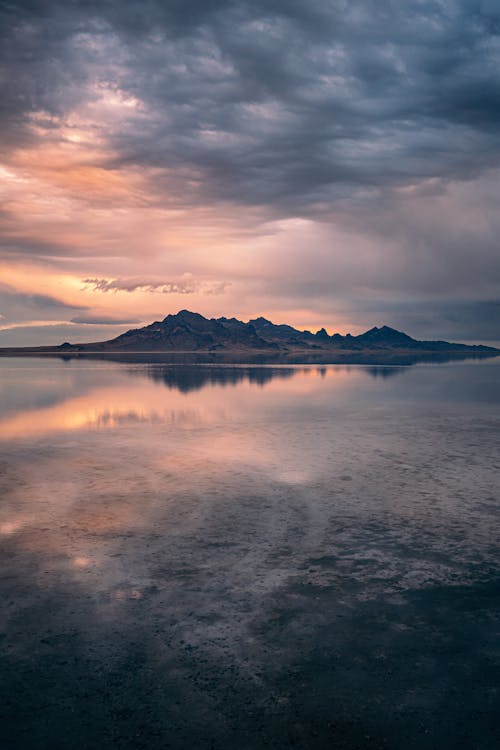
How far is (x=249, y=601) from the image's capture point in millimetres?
11094

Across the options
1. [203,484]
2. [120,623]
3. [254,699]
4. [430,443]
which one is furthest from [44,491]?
[430,443]

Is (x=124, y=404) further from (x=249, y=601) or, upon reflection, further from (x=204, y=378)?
(x=249, y=601)

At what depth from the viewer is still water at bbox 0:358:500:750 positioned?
7855 millimetres

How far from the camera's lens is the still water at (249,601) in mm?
7855

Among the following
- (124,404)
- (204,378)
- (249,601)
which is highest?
(204,378)

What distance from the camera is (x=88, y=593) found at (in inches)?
448

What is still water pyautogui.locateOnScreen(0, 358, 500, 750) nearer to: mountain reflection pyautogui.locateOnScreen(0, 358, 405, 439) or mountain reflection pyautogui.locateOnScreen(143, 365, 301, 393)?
mountain reflection pyautogui.locateOnScreen(0, 358, 405, 439)

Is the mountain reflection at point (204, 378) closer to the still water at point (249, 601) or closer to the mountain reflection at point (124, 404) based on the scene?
the mountain reflection at point (124, 404)

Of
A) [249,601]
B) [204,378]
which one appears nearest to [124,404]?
[204,378]

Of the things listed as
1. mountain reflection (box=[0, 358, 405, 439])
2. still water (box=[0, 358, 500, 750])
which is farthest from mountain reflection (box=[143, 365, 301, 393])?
still water (box=[0, 358, 500, 750])

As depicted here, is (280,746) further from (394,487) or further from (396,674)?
(394,487)

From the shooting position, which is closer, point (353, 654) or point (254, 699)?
point (254, 699)

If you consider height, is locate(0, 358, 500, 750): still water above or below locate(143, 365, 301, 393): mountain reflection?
below

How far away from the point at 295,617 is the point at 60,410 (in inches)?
1348
